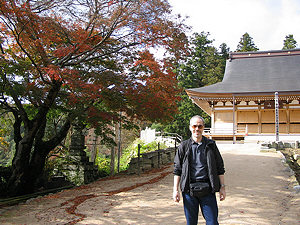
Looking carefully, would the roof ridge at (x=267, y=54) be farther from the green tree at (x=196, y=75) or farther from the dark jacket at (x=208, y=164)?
the dark jacket at (x=208, y=164)

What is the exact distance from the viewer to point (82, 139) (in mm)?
11531

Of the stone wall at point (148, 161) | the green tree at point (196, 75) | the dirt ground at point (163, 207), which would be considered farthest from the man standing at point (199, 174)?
the green tree at point (196, 75)

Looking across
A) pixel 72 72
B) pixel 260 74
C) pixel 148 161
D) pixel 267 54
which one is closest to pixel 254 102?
pixel 260 74

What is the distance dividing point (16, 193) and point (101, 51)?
17.3 feet

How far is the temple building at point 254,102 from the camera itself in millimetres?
18797

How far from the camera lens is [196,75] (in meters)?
35.2

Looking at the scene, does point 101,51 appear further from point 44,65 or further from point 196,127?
point 196,127

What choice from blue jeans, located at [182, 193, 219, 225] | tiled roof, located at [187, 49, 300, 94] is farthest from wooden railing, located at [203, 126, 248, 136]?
blue jeans, located at [182, 193, 219, 225]

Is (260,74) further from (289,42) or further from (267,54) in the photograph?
(289,42)

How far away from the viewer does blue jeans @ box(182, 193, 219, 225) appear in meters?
3.00

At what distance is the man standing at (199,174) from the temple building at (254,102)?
16248 mm

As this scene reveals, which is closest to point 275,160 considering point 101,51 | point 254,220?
point 254,220

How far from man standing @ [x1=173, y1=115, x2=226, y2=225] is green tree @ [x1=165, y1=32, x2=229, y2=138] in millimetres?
24628

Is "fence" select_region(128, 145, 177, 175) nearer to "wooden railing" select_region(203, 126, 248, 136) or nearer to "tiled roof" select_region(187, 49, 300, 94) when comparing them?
"wooden railing" select_region(203, 126, 248, 136)
